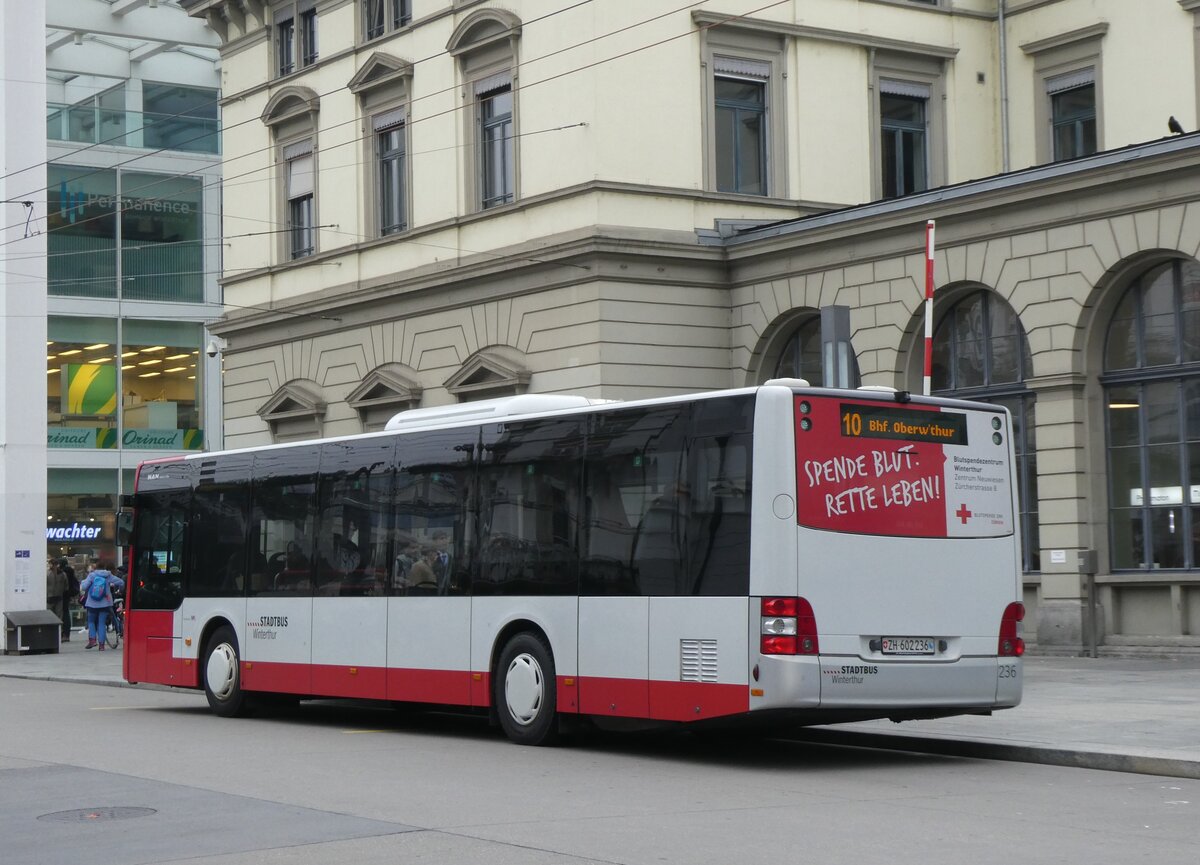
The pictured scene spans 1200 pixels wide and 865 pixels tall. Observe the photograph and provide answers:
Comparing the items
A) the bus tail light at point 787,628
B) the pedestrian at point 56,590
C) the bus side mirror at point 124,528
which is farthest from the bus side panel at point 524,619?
the pedestrian at point 56,590

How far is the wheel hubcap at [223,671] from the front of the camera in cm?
1941

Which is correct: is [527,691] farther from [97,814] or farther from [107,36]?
[107,36]

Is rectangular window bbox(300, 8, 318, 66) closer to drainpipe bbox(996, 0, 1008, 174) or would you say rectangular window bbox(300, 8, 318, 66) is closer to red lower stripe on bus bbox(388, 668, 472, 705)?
drainpipe bbox(996, 0, 1008, 174)

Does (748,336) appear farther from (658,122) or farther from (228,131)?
(228,131)

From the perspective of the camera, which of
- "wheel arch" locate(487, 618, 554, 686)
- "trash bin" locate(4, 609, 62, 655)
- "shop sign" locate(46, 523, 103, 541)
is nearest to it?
"wheel arch" locate(487, 618, 554, 686)

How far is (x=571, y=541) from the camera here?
15.0m

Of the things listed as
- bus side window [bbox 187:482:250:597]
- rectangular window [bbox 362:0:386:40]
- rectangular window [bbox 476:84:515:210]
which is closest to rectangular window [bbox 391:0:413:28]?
rectangular window [bbox 362:0:386:40]

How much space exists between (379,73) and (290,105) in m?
3.17

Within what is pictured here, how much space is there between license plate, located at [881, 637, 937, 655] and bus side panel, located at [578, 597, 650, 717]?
1.89 meters

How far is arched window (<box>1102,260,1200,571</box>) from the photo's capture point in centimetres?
2330

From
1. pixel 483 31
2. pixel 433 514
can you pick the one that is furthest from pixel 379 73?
pixel 433 514

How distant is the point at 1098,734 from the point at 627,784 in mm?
4338

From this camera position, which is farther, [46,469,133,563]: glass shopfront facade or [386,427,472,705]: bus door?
[46,469,133,563]: glass shopfront facade

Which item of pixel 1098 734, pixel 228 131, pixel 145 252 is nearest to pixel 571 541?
pixel 1098 734
